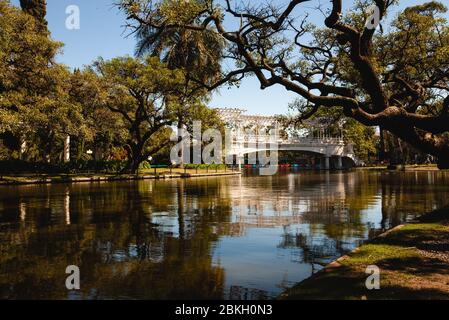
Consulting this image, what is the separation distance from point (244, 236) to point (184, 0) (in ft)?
21.2

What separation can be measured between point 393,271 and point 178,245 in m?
5.04

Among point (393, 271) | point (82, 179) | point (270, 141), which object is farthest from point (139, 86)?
point (270, 141)

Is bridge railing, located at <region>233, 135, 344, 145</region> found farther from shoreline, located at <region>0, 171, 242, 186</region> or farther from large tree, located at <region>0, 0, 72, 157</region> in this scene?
large tree, located at <region>0, 0, 72, 157</region>

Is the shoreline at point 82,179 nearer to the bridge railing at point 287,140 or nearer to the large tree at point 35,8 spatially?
the large tree at point 35,8

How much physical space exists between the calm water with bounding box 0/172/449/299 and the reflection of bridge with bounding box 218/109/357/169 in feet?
211

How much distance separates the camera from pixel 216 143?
65.8 meters

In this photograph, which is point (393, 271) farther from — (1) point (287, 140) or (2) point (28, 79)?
(1) point (287, 140)

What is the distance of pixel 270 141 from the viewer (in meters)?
93.6

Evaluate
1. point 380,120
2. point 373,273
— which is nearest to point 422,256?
point 373,273

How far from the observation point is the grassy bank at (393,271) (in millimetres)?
6066

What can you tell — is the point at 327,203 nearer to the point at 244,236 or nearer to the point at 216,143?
the point at 244,236

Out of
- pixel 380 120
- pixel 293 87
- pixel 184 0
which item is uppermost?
pixel 184 0

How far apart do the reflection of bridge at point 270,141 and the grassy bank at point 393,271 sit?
7149cm

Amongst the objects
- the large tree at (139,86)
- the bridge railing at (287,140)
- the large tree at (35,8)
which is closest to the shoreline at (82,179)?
the large tree at (139,86)
